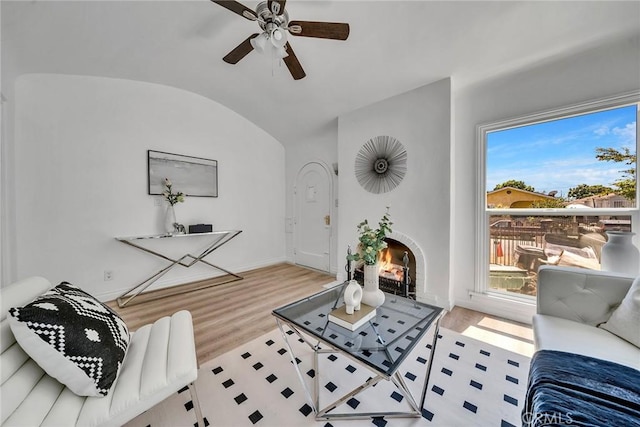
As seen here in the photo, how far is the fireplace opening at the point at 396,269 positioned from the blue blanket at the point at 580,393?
165 centimetres

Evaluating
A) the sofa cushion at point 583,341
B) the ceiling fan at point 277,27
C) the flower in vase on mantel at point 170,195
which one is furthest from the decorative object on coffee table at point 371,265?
the flower in vase on mantel at point 170,195

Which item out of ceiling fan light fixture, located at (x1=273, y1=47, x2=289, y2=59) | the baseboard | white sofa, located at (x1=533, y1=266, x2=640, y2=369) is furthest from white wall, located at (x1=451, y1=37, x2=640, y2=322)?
ceiling fan light fixture, located at (x1=273, y1=47, x2=289, y2=59)

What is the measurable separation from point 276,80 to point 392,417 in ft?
10.8

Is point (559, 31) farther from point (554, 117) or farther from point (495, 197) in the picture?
point (495, 197)

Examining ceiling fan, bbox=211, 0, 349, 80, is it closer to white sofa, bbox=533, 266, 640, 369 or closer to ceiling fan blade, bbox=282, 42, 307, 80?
ceiling fan blade, bbox=282, 42, 307, 80

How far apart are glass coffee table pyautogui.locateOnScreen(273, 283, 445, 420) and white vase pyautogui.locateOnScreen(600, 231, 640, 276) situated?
153 centimetres

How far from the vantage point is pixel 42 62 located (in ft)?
7.64

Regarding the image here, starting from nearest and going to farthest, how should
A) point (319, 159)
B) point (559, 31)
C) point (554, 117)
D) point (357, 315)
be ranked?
1. point (357, 315)
2. point (559, 31)
3. point (554, 117)
4. point (319, 159)

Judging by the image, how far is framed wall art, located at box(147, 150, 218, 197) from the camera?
3.12m

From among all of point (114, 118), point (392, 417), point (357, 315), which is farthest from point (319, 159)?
point (392, 417)

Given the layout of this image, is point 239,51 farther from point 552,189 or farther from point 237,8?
point 552,189

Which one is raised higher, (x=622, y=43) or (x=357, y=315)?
(x=622, y=43)

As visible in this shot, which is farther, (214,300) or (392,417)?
(214,300)

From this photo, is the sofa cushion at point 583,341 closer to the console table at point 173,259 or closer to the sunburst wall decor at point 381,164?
the sunburst wall decor at point 381,164
